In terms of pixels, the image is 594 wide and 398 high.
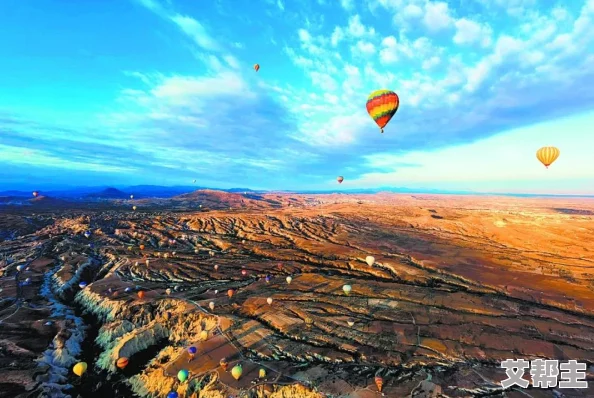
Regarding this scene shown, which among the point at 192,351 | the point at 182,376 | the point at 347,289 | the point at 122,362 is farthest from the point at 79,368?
the point at 347,289

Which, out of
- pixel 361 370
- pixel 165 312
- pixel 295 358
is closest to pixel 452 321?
pixel 361 370

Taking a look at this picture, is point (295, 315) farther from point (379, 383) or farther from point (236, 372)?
point (379, 383)

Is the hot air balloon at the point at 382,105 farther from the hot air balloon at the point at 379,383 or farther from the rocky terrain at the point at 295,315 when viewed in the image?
the hot air balloon at the point at 379,383

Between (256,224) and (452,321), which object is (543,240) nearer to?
(452,321)

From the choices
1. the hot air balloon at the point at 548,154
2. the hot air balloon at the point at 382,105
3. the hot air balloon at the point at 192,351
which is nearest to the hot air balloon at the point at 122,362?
the hot air balloon at the point at 192,351

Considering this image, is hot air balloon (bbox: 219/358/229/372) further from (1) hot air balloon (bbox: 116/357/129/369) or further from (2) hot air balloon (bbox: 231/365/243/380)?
(1) hot air balloon (bbox: 116/357/129/369)

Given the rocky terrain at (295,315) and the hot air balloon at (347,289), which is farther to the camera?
the hot air balloon at (347,289)
